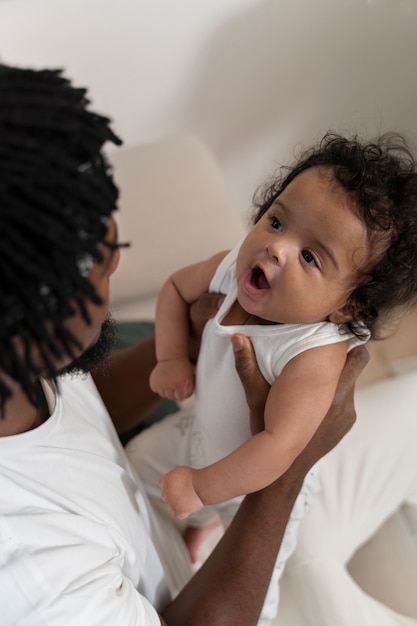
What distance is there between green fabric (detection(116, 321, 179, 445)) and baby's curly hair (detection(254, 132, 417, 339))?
53cm

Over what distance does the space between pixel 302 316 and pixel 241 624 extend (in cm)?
37

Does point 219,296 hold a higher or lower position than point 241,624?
higher

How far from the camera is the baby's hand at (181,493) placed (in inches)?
28.7

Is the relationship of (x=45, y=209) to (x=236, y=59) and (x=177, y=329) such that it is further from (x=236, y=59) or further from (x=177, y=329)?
(x=236, y=59)

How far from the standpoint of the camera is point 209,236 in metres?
1.27

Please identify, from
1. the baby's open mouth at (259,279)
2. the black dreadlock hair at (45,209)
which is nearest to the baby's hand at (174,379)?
the baby's open mouth at (259,279)

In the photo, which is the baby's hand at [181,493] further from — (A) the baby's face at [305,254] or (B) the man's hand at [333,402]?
(A) the baby's face at [305,254]

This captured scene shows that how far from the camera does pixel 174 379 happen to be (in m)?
0.87

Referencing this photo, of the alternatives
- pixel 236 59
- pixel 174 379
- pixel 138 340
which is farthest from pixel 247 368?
pixel 236 59

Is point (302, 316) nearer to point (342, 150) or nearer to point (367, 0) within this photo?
point (342, 150)

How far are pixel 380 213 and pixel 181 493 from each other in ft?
1.31

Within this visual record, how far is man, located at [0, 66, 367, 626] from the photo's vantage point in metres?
0.43

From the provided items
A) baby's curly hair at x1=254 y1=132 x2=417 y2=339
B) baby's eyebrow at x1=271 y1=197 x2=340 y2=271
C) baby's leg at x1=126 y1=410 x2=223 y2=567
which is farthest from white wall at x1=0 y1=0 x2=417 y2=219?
baby's leg at x1=126 y1=410 x2=223 y2=567

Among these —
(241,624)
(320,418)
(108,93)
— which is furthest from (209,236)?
(241,624)
